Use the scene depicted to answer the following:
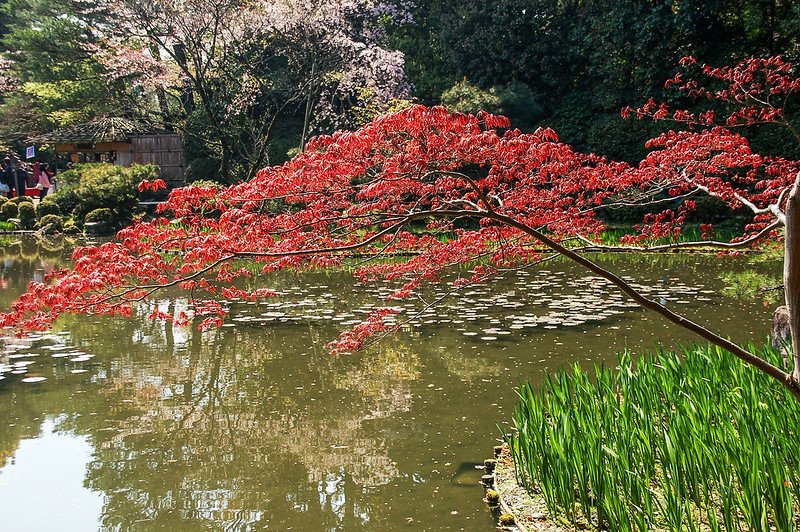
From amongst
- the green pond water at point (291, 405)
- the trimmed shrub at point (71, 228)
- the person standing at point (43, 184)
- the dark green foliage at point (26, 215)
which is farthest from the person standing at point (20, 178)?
the green pond water at point (291, 405)

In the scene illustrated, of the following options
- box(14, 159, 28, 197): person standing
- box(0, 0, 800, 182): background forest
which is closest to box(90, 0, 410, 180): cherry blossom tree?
box(0, 0, 800, 182): background forest

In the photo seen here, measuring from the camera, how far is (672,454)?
291 centimetres

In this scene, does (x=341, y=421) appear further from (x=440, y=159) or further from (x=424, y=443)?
(x=440, y=159)

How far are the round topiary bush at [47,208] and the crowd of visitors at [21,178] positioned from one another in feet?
12.2

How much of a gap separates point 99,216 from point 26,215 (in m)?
2.96

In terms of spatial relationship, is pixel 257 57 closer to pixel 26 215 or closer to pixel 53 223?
pixel 53 223

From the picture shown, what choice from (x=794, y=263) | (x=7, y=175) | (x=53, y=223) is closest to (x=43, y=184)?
(x=7, y=175)

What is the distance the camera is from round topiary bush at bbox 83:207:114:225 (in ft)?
56.4

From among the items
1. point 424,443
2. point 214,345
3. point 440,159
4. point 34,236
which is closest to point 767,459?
point 424,443

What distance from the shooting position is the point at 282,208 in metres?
13.4

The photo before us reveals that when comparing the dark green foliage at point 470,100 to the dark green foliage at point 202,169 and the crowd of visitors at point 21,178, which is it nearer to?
the dark green foliage at point 202,169

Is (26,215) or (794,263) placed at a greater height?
(794,263)

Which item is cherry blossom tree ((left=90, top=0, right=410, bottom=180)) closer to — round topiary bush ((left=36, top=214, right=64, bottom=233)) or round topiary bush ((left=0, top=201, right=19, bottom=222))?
round topiary bush ((left=36, top=214, right=64, bottom=233))

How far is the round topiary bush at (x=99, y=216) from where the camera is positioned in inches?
677
